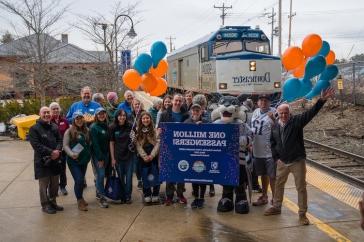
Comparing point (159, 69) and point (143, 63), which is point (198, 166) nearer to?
point (143, 63)

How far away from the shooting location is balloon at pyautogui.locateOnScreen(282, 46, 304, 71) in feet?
20.5

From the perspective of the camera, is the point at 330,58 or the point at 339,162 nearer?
the point at 330,58

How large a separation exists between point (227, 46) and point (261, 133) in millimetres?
10496

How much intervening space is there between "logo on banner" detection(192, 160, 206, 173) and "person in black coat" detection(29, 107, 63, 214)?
2025mm

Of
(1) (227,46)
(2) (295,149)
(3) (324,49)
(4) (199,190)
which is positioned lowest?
(4) (199,190)

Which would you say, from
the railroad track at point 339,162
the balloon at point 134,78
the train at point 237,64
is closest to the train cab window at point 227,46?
the train at point 237,64

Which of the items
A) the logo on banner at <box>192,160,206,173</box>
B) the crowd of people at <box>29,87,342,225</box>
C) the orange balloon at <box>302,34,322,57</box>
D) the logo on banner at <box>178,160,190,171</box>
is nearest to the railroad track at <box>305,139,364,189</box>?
the crowd of people at <box>29,87,342,225</box>

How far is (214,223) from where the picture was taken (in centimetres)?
576

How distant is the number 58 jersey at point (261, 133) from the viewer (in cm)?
636

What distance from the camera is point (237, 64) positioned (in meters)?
15.4

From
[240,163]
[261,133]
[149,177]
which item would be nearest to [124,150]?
[149,177]

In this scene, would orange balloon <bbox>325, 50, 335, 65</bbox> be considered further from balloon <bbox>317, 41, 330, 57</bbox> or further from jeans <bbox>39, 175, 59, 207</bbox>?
jeans <bbox>39, 175, 59, 207</bbox>

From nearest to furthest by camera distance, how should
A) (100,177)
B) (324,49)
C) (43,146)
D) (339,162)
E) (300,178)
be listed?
(300,178)
(43,146)
(324,49)
(100,177)
(339,162)

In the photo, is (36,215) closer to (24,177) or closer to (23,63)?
(24,177)
